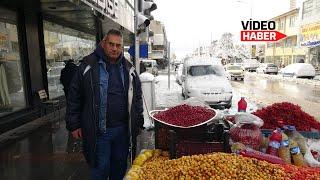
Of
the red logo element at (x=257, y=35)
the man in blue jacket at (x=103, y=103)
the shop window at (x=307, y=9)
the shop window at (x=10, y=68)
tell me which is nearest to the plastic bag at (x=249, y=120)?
the man in blue jacket at (x=103, y=103)

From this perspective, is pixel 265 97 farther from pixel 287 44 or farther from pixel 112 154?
pixel 287 44

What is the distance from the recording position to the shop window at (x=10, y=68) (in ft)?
27.0

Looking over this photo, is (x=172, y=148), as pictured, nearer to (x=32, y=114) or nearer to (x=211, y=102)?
(x=32, y=114)

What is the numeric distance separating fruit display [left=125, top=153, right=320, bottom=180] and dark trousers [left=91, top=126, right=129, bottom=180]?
2.16 feet

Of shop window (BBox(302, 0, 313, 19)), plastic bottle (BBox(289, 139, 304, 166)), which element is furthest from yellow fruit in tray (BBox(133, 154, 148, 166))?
shop window (BBox(302, 0, 313, 19))

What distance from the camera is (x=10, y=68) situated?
336 inches

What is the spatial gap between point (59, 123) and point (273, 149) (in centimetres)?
705

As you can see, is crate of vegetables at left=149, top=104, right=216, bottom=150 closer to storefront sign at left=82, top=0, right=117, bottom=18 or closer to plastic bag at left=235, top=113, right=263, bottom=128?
plastic bag at left=235, top=113, right=263, bottom=128

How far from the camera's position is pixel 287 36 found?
5525 cm

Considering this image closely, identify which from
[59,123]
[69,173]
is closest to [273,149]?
[69,173]

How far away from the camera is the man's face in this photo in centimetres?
320

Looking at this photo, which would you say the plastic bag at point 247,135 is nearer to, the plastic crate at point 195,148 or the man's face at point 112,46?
the plastic crate at point 195,148

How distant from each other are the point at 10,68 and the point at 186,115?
667cm

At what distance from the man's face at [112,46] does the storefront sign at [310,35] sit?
37.9 meters
